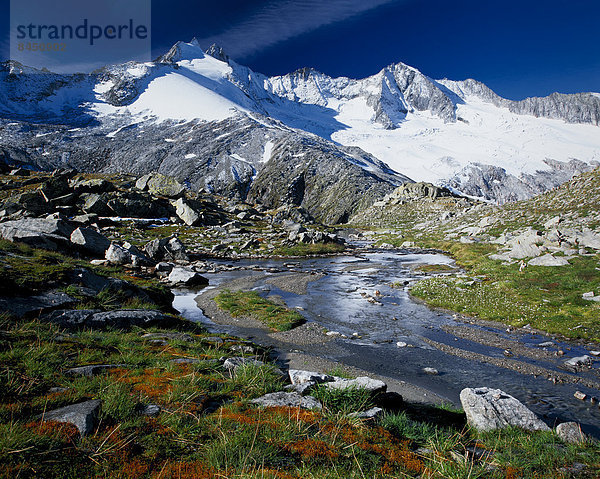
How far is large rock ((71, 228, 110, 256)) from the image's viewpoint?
31.9 m

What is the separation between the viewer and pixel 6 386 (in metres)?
6.11

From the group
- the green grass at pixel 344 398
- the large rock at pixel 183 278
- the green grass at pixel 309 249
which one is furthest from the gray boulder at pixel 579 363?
the green grass at pixel 309 249

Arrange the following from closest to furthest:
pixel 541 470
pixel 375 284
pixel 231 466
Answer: pixel 231 466, pixel 541 470, pixel 375 284

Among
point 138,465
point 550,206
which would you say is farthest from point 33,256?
point 550,206

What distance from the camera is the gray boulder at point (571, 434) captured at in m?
7.64

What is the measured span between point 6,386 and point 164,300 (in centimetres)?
1755

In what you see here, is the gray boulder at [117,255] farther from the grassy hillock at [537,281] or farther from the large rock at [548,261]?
the large rock at [548,261]

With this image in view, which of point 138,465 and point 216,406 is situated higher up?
point 138,465

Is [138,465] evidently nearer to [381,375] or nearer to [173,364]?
[173,364]

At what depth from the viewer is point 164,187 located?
98.8 meters

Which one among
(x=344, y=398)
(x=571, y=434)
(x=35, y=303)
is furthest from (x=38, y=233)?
(x=571, y=434)

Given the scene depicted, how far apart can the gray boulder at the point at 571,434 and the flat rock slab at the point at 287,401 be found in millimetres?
6431

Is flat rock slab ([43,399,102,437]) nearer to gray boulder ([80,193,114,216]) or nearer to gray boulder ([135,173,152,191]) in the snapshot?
gray boulder ([80,193,114,216])

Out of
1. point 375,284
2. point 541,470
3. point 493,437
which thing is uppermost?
point 541,470
